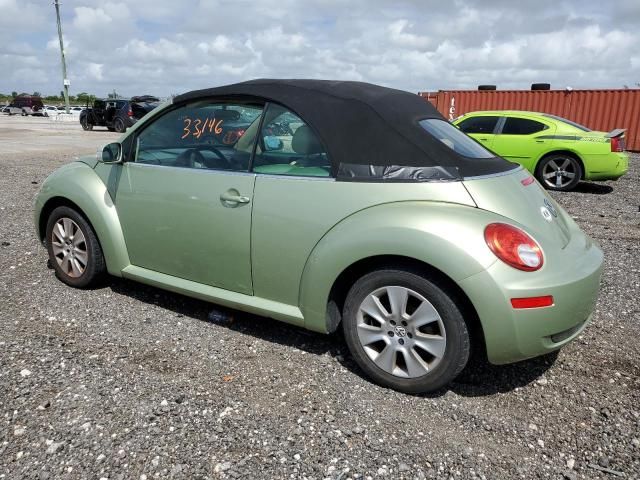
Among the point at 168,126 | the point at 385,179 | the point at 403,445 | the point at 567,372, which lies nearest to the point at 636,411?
the point at 567,372

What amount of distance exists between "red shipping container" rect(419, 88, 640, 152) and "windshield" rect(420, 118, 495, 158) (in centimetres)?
1670

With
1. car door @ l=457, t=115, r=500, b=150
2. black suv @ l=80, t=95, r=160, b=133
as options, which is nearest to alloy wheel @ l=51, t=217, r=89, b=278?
car door @ l=457, t=115, r=500, b=150

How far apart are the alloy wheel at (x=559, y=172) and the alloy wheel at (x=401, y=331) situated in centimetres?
840

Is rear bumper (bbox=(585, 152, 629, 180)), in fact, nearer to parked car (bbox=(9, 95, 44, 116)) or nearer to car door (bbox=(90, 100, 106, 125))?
car door (bbox=(90, 100, 106, 125))

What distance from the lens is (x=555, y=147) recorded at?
9.90 meters

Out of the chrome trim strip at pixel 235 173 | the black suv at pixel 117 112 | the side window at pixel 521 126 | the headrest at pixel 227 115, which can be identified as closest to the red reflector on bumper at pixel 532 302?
the chrome trim strip at pixel 235 173

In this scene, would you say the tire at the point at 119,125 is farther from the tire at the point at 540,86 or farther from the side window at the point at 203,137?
the side window at the point at 203,137

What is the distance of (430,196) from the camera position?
2771mm

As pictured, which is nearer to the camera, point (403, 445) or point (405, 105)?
point (403, 445)

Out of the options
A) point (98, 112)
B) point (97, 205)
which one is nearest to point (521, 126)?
point (97, 205)

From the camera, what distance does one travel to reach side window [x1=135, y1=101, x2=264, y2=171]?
336 centimetres

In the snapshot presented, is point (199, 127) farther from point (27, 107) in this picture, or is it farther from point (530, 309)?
point (27, 107)

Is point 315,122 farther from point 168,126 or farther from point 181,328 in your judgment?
point 181,328

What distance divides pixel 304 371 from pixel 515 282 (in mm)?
1361
